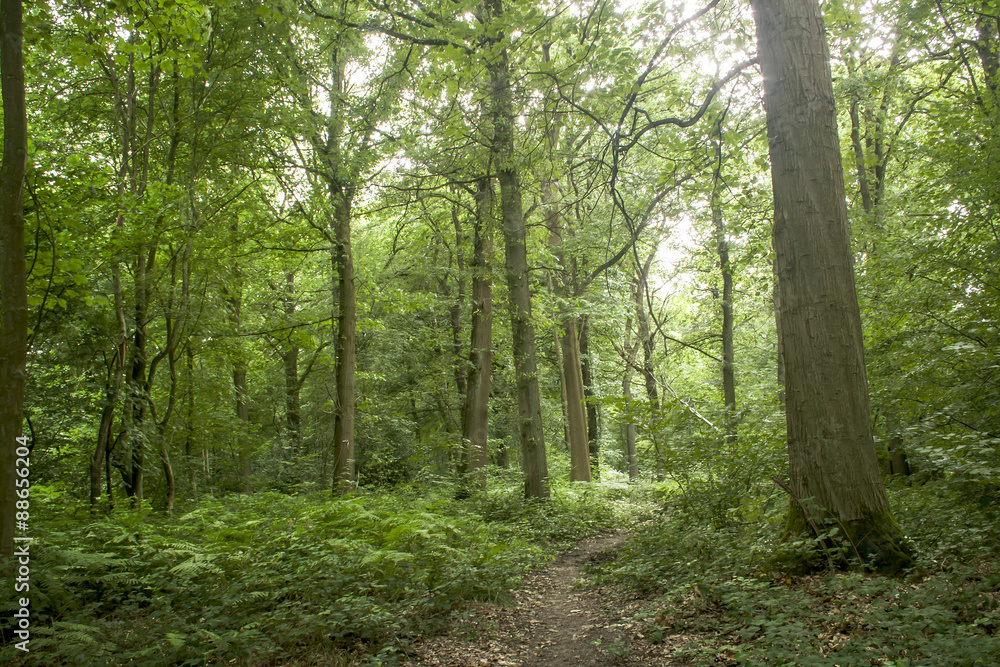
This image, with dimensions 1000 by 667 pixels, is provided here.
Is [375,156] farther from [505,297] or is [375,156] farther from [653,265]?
[653,265]

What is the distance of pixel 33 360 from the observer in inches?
264

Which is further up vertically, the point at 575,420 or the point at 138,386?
the point at 138,386

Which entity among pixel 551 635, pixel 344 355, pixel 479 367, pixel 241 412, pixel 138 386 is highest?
pixel 344 355

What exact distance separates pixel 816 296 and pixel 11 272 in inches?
237

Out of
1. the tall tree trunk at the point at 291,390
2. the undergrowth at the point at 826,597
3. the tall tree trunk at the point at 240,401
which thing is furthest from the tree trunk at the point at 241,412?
the undergrowth at the point at 826,597

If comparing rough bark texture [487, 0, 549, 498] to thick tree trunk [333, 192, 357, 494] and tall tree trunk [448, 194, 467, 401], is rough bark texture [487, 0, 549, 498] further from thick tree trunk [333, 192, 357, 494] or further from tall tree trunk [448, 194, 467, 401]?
thick tree trunk [333, 192, 357, 494]

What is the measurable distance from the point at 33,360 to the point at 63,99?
5261 mm

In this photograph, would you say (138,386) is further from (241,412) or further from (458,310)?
(458,310)

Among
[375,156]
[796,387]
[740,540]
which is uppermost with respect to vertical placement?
[375,156]

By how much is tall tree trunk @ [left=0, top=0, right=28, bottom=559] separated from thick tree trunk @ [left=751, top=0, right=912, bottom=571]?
5778 millimetres

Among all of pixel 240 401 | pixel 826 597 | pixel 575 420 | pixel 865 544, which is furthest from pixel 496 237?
pixel 826 597

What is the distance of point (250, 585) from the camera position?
467cm

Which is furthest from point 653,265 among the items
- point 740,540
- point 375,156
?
point 740,540

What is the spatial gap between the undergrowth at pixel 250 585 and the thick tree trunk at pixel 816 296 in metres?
3.15
